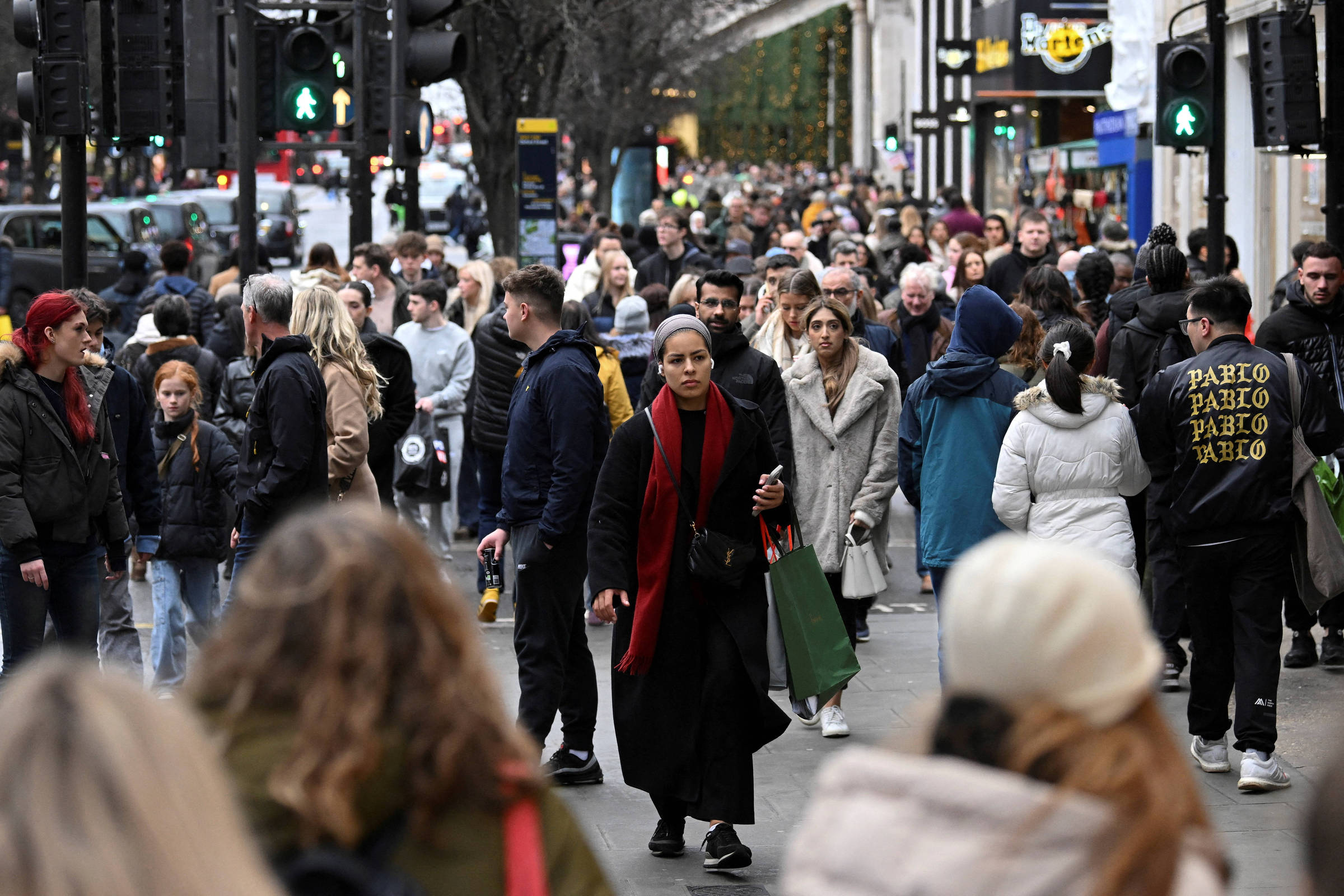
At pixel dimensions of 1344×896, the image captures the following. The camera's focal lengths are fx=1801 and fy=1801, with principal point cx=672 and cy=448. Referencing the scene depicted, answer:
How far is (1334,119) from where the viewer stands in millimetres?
11078

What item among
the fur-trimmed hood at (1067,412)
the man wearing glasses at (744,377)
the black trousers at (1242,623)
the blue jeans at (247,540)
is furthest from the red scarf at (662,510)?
the black trousers at (1242,623)

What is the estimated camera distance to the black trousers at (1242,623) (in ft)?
22.1

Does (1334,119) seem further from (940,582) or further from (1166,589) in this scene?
(940,582)

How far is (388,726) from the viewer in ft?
7.48

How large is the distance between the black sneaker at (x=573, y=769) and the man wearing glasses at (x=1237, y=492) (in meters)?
2.39

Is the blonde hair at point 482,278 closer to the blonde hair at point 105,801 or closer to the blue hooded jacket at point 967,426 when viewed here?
the blue hooded jacket at point 967,426

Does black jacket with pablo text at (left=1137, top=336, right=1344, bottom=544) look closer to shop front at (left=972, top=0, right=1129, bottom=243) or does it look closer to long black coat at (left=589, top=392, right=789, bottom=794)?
long black coat at (left=589, top=392, right=789, bottom=794)

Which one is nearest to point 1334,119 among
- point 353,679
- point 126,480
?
point 126,480

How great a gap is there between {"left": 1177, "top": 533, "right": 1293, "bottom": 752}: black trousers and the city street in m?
0.27

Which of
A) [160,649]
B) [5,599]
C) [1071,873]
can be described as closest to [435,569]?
[1071,873]

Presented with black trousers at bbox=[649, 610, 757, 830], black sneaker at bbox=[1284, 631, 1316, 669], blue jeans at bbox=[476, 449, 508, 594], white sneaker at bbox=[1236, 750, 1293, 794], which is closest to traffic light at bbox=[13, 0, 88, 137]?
blue jeans at bbox=[476, 449, 508, 594]

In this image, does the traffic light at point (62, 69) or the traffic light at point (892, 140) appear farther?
the traffic light at point (892, 140)

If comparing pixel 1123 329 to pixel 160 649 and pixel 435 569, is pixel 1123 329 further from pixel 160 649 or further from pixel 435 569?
pixel 435 569

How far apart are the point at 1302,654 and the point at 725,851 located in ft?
14.1
